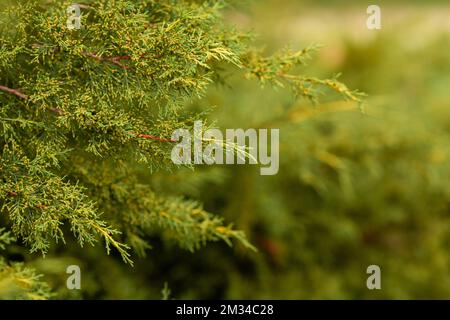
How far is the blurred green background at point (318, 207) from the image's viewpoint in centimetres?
150

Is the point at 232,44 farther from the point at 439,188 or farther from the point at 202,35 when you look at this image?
the point at 439,188

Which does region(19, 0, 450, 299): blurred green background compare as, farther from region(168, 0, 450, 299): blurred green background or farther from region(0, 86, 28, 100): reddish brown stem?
region(0, 86, 28, 100): reddish brown stem

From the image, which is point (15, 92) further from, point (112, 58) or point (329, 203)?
point (329, 203)

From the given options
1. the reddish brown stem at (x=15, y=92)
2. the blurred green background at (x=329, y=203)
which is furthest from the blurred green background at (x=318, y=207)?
the reddish brown stem at (x=15, y=92)

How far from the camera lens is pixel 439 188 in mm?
1785

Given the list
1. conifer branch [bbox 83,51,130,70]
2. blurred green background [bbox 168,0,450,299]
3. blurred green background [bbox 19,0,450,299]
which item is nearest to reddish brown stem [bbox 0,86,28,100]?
conifer branch [bbox 83,51,130,70]

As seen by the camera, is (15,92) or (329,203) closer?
(15,92)

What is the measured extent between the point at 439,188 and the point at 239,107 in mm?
588

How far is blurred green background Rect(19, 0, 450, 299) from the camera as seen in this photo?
1.50m

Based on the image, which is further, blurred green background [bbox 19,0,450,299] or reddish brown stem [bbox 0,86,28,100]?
blurred green background [bbox 19,0,450,299]

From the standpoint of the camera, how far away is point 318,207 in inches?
70.2

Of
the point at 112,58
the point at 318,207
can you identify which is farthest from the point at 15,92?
the point at 318,207

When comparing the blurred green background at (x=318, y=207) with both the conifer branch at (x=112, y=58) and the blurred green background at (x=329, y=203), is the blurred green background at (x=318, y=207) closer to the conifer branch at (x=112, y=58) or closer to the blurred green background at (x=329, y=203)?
the blurred green background at (x=329, y=203)
